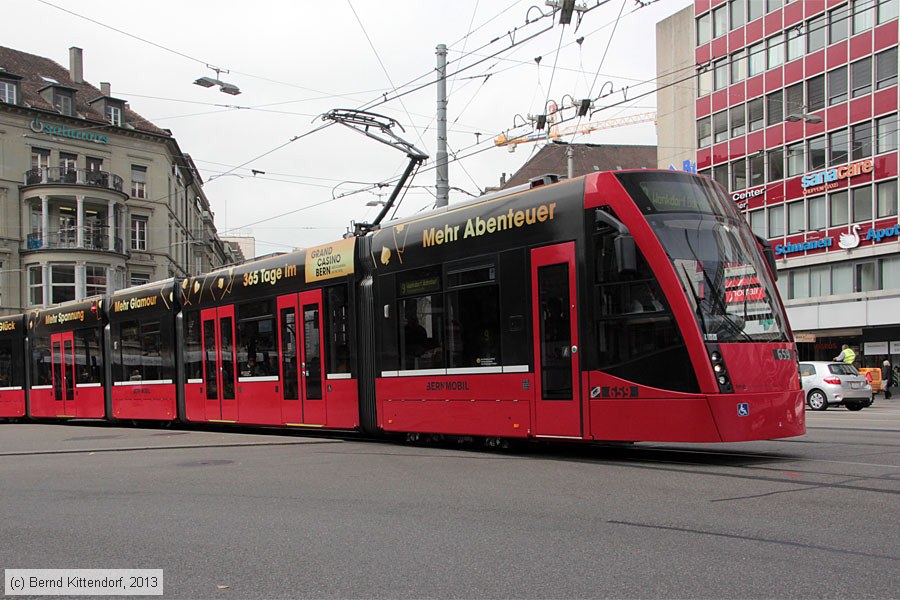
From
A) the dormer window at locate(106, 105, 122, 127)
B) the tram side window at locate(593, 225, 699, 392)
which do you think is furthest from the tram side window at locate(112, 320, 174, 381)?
the dormer window at locate(106, 105, 122, 127)

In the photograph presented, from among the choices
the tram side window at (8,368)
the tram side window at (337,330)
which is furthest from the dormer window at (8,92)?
the tram side window at (337,330)

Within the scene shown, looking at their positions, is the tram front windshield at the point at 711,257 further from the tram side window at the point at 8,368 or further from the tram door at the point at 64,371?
the tram side window at the point at 8,368

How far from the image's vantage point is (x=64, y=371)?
22.7m

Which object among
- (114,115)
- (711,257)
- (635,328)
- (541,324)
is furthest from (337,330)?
(114,115)

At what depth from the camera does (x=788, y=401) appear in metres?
9.50

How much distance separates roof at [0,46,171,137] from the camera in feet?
159

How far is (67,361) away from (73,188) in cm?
2842

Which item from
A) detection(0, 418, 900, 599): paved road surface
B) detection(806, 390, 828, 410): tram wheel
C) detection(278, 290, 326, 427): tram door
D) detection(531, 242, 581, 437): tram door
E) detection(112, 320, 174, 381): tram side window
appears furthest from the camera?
detection(806, 390, 828, 410): tram wheel

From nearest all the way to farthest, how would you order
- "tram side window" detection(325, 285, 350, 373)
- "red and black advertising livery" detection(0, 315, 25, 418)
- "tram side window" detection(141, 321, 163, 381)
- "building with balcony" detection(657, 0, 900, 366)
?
"tram side window" detection(325, 285, 350, 373) < "tram side window" detection(141, 321, 163, 381) < "red and black advertising livery" detection(0, 315, 25, 418) < "building with balcony" detection(657, 0, 900, 366)

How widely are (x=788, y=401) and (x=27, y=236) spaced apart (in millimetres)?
46188

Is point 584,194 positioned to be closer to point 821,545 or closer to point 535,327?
point 535,327

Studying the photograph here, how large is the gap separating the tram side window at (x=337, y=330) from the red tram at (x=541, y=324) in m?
0.03

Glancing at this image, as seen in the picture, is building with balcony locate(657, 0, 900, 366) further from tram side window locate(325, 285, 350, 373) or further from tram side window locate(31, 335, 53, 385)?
tram side window locate(31, 335, 53, 385)

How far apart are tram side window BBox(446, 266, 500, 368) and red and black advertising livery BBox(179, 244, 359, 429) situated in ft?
7.97
